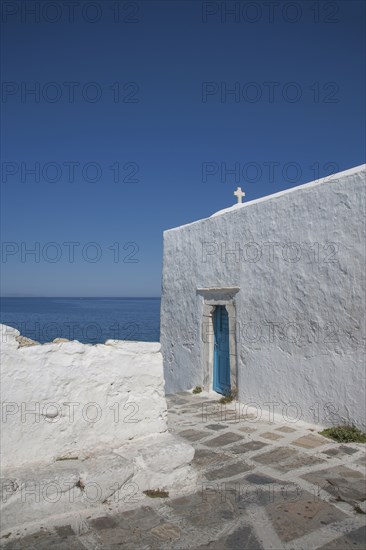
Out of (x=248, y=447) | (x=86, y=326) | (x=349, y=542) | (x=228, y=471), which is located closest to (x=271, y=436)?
(x=248, y=447)

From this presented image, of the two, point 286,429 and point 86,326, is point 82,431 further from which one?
point 86,326

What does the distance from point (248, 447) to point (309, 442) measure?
0.77 metres

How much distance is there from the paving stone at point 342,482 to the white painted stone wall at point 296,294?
1288 mm

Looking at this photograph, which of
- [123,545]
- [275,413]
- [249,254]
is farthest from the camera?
[249,254]

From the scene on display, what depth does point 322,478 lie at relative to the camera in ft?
12.3

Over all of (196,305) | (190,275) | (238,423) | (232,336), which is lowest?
(238,423)

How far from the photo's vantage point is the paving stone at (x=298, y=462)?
404cm

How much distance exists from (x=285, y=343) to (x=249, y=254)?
1.65m

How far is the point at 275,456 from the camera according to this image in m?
4.37

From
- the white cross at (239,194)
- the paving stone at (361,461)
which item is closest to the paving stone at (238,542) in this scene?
the paving stone at (361,461)

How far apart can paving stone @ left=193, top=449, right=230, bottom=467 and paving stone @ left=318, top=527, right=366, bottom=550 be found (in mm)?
1631

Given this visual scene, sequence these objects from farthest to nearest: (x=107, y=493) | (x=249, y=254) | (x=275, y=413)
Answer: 1. (x=249, y=254)
2. (x=275, y=413)
3. (x=107, y=493)

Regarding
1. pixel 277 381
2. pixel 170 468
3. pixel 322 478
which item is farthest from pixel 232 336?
pixel 170 468

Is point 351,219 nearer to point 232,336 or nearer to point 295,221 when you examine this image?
point 295,221
